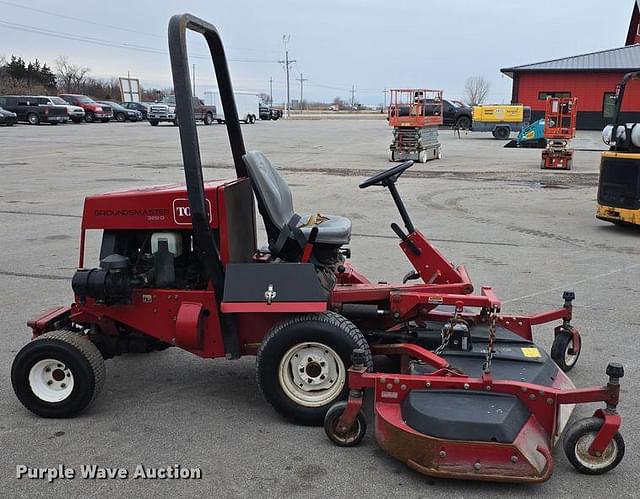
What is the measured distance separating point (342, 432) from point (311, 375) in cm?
39

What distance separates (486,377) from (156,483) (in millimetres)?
1683

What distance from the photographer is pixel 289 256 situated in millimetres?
4156

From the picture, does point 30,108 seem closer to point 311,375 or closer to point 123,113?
point 123,113

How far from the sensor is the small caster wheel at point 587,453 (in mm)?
3229

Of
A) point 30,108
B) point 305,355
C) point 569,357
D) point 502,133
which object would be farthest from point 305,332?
point 30,108

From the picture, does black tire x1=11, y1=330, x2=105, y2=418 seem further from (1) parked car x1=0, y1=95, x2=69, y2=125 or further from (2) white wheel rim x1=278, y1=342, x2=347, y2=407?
(1) parked car x1=0, y1=95, x2=69, y2=125

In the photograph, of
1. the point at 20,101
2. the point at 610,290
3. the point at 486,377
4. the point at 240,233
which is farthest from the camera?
the point at 20,101

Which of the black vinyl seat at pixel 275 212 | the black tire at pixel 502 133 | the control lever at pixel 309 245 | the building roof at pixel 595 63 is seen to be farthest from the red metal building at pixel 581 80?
the control lever at pixel 309 245

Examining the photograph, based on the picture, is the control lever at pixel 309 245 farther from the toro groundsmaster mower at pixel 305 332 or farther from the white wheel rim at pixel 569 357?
the white wheel rim at pixel 569 357

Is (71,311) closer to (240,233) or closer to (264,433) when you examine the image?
(240,233)

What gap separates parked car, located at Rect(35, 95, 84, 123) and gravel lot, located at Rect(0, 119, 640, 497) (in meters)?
26.1

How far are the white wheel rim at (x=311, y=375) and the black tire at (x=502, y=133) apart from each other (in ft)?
102

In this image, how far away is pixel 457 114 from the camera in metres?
39.2

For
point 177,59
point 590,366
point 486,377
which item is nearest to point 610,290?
point 590,366
